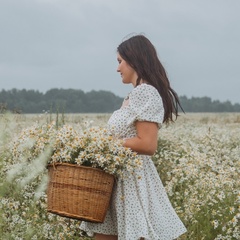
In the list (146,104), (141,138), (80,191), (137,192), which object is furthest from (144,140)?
(80,191)

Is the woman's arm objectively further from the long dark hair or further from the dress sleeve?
the long dark hair

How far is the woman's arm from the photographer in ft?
14.4

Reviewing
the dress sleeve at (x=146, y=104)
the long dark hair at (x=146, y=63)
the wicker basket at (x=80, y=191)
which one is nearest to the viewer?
the wicker basket at (x=80, y=191)

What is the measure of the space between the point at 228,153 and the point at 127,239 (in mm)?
7295

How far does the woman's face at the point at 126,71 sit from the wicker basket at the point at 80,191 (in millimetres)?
716

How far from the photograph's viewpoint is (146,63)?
4625 mm

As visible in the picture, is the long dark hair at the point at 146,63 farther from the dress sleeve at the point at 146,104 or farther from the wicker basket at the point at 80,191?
the wicker basket at the point at 80,191

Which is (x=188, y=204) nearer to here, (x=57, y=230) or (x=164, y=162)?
(x=57, y=230)

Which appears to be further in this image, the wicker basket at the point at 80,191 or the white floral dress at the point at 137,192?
the white floral dress at the point at 137,192

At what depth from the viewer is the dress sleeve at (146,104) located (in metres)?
4.47

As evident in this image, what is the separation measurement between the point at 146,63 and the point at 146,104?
32 cm

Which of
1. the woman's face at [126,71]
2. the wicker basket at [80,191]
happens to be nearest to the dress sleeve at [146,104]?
the woman's face at [126,71]

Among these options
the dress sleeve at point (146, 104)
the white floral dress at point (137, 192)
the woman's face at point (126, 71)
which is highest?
the woman's face at point (126, 71)

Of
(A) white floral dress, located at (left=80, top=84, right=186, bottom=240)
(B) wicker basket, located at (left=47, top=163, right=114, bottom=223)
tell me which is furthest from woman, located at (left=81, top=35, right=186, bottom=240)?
(B) wicker basket, located at (left=47, top=163, right=114, bottom=223)
